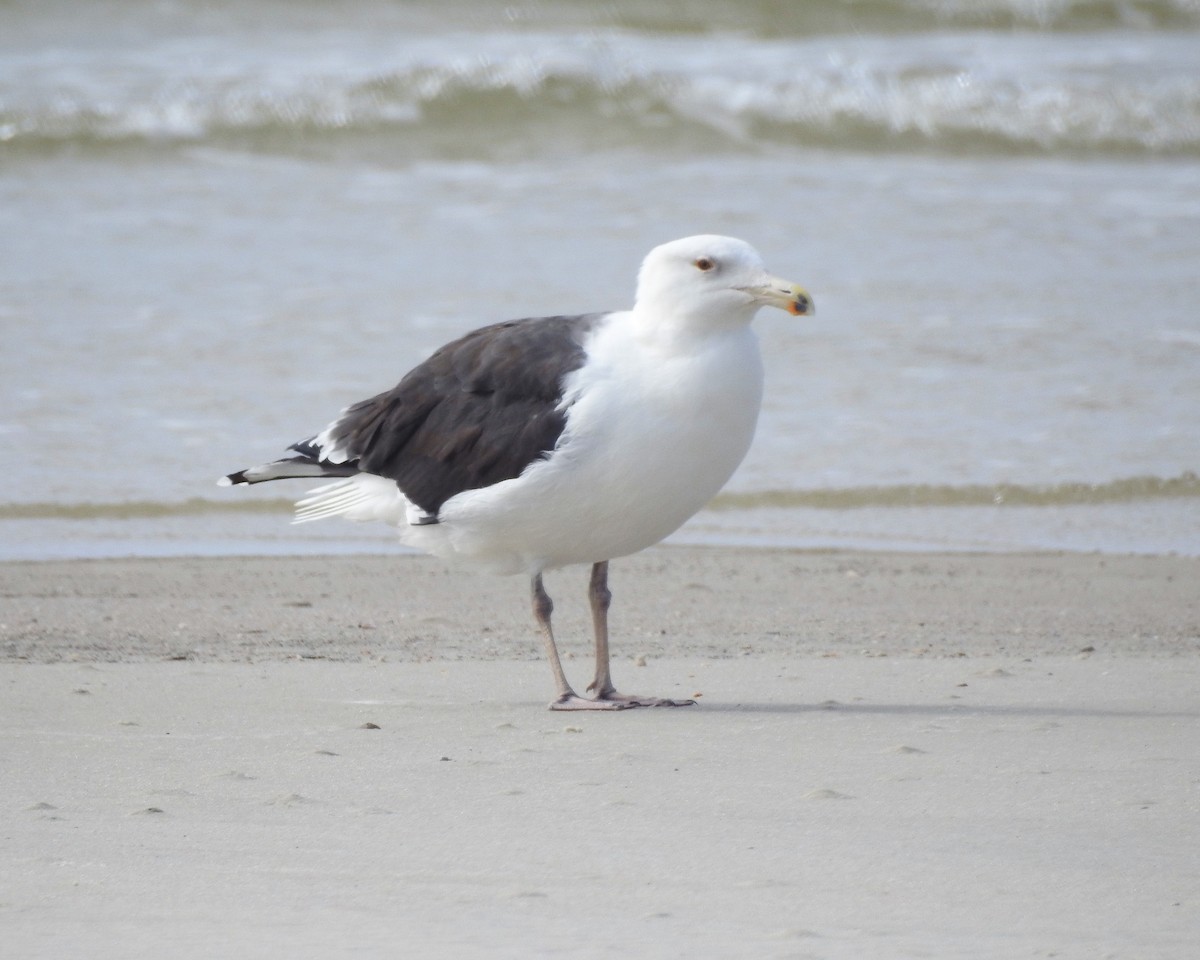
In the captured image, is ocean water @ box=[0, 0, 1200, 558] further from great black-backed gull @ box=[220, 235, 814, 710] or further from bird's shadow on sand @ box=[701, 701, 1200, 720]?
bird's shadow on sand @ box=[701, 701, 1200, 720]

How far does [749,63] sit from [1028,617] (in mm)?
12574

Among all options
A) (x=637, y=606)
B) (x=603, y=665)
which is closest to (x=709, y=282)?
(x=603, y=665)

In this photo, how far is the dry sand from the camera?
2.96 meters

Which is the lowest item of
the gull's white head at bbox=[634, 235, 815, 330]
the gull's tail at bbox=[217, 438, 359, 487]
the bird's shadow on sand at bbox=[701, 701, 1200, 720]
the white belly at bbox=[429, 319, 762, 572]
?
the bird's shadow on sand at bbox=[701, 701, 1200, 720]

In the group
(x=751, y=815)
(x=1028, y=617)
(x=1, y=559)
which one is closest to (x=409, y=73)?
(x=1, y=559)

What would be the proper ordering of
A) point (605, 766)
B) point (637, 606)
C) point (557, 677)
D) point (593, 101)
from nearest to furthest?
point (605, 766) < point (557, 677) < point (637, 606) < point (593, 101)

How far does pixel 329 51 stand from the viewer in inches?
688

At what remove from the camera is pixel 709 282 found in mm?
4512

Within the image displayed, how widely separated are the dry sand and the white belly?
49 cm

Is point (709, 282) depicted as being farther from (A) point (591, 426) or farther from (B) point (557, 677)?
(B) point (557, 677)

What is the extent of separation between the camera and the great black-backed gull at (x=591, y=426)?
14.7 feet

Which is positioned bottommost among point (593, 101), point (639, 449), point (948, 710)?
point (948, 710)

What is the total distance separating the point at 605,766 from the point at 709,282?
4.06 ft

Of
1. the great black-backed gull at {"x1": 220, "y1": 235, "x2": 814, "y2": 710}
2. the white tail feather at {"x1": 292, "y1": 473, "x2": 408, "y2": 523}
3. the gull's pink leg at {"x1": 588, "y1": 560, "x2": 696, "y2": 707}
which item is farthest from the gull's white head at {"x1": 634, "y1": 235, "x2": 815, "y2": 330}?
the white tail feather at {"x1": 292, "y1": 473, "x2": 408, "y2": 523}
